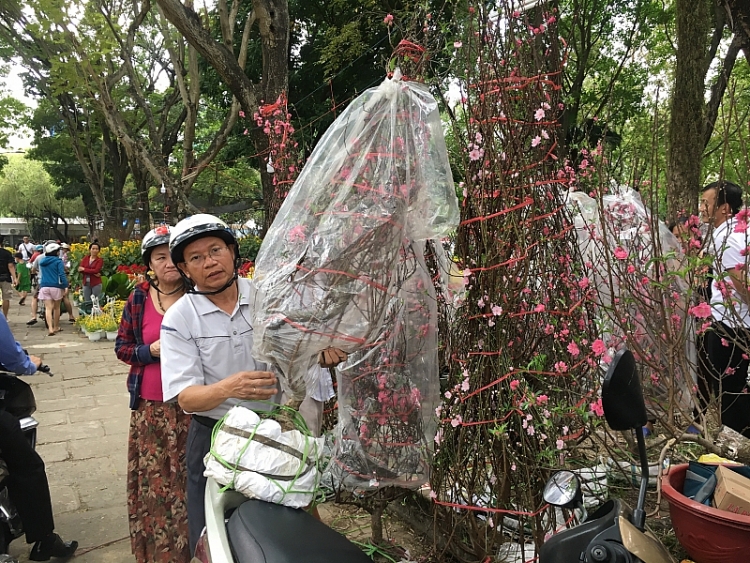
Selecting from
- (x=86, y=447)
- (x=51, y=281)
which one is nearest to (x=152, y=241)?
(x=86, y=447)

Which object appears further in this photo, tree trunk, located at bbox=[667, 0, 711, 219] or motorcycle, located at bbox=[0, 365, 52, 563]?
tree trunk, located at bbox=[667, 0, 711, 219]

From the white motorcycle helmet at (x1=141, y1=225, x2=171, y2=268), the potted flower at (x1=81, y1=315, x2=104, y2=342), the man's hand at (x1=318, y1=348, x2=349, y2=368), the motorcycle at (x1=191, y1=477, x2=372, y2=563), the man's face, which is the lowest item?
the potted flower at (x1=81, y1=315, x2=104, y2=342)

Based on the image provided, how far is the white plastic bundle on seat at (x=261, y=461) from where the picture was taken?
163 centimetres

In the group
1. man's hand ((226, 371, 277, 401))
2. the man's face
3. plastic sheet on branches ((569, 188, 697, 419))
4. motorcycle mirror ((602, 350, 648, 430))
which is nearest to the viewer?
motorcycle mirror ((602, 350, 648, 430))

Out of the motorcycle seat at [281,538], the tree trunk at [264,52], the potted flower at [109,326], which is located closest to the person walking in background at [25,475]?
the motorcycle seat at [281,538]

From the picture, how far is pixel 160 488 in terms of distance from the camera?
109 inches

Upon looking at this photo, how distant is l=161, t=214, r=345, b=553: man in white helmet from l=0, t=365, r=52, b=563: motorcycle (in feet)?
4.54

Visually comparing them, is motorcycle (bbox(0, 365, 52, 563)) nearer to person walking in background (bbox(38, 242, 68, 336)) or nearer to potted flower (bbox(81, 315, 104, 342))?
potted flower (bbox(81, 315, 104, 342))

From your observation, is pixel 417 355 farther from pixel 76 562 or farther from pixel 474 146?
pixel 76 562

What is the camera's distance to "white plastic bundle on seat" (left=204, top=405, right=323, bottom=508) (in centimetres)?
163

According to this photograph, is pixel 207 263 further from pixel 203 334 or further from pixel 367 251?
pixel 367 251

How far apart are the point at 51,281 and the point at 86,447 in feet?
20.3

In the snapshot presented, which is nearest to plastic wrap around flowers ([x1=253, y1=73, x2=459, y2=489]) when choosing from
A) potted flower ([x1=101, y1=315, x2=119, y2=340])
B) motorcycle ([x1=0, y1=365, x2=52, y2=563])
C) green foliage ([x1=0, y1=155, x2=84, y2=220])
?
motorcycle ([x1=0, y1=365, x2=52, y2=563])

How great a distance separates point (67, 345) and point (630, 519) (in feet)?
31.7
